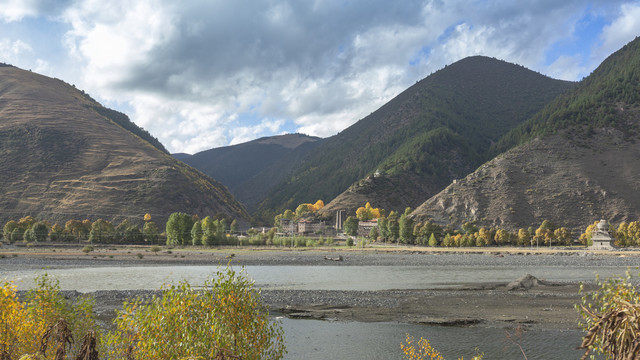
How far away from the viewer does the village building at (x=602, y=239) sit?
111 metres

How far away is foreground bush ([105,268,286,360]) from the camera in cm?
938

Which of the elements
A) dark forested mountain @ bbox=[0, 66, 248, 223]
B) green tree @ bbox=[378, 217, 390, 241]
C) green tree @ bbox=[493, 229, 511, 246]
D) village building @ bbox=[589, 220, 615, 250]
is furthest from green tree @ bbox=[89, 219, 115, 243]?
village building @ bbox=[589, 220, 615, 250]

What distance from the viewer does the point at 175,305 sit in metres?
10.1

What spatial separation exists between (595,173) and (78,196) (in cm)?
17347

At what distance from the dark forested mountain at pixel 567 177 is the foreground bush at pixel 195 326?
138 meters

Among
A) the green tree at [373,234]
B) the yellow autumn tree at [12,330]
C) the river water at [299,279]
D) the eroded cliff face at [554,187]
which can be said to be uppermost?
the eroded cliff face at [554,187]

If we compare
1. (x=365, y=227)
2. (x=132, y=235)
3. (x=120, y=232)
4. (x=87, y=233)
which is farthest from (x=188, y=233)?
(x=365, y=227)

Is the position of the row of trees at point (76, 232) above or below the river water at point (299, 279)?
above

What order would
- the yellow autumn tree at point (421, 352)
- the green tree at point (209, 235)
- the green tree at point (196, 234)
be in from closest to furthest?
1. the yellow autumn tree at point (421, 352)
2. the green tree at point (209, 235)
3. the green tree at point (196, 234)

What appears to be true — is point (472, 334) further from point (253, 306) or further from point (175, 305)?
point (175, 305)

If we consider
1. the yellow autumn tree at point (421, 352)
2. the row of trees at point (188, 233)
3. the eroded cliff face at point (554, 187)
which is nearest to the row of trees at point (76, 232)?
the row of trees at point (188, 233)

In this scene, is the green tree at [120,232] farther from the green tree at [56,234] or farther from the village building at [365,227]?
the village building at [365,227]

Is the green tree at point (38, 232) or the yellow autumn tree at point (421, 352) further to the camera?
the green tree at point (38, 232)

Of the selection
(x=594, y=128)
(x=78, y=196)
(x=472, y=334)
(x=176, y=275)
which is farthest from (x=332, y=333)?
(x=594, y=128)
